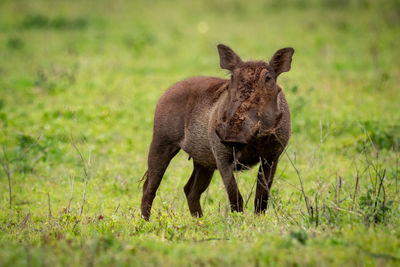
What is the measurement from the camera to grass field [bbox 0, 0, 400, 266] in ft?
12.4

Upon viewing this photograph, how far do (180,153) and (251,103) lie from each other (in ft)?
7.62

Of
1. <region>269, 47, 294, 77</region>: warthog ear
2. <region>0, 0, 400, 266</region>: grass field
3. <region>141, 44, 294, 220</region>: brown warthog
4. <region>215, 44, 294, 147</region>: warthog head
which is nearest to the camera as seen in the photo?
<region>0, 0, 400, 266</region>: grass field

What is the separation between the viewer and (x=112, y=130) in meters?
9.59

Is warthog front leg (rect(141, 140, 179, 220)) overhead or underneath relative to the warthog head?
underneath

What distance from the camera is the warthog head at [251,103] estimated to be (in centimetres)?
451

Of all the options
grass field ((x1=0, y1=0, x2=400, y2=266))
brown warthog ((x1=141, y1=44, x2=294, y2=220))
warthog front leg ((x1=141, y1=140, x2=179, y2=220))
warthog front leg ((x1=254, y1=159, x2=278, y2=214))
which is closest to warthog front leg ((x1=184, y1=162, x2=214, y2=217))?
brown warthog ((x1=141, y1=44, x2=294, y2=220))

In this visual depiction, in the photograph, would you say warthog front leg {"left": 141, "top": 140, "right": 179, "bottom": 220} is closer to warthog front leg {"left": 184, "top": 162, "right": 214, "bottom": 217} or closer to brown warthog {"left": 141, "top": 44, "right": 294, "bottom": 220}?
brown warthog {"left": 141, "top": 44, "right": 294, "bottom": 220}

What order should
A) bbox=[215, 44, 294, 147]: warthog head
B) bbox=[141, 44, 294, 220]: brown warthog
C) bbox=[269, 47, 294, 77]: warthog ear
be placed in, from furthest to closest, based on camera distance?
bbox=[269, 47, 294, 77]: warthog ear
bbox=[141, 44, 294, 220]: brown warthog
bbox=[215, 44, 294, 147]: warthog head

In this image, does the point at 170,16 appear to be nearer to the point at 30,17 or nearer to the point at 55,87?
the point at 30,17

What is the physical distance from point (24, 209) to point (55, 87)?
559 centimetres

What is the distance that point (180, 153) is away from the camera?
6836 millimetres

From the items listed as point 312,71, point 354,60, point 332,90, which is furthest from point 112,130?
point 354,60

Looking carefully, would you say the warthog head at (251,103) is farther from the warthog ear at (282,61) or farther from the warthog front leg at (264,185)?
the warthog front leg at (264,185)

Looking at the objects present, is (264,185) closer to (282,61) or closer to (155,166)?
(282,61)
